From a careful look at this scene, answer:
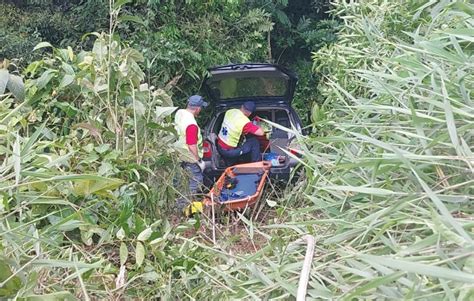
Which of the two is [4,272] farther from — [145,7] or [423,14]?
[145,7]

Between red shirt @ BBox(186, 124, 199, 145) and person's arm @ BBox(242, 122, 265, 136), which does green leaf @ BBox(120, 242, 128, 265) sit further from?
person's arm @ BBox(242, 122, 265, 136)

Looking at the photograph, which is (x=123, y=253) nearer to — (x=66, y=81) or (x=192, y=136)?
(x=66, y=81)

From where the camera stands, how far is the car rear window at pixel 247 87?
265 inches

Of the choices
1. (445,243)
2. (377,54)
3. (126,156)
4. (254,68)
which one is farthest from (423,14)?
(254,68)

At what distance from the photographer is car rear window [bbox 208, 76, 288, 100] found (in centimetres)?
Answer: 674

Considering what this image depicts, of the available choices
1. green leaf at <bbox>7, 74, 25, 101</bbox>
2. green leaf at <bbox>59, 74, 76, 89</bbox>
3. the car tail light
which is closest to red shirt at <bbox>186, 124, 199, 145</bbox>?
the car tail light

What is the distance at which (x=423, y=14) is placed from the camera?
329 cm

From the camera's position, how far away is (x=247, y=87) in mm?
6848

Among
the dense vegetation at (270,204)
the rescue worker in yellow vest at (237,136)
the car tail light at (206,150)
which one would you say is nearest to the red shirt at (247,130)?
the rescue worker in yellow vest at (237,136)

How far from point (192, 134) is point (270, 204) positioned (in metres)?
3.15

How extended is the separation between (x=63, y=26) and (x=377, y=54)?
667 centimetres

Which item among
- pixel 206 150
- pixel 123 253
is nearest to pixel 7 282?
pixel 123 253

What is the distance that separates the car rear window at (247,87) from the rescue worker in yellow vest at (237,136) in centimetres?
17

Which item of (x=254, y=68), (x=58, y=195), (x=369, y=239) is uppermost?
(x=369, y=239)
